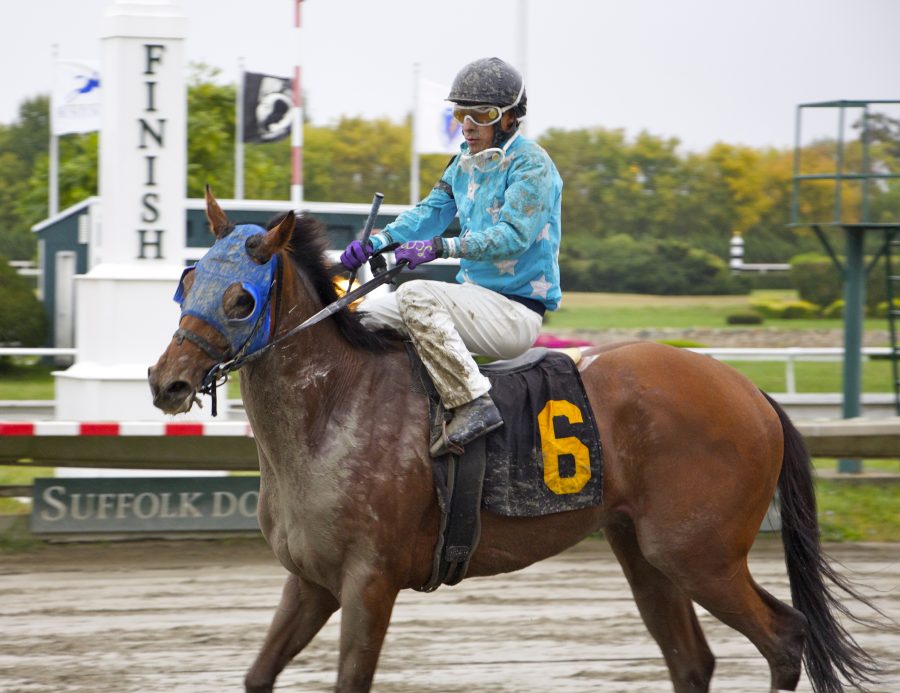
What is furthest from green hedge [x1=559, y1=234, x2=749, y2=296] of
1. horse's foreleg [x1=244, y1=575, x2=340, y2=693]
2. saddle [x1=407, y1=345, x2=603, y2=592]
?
horse's foreleg [x1=244, y1=575, x2=340, y2=693]

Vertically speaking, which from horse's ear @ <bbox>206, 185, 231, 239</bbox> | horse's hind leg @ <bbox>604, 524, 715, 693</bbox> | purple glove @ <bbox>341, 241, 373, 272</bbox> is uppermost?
horse's ear @ <bbox>206, 185, 231, 239</bbox>

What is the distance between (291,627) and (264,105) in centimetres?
1272

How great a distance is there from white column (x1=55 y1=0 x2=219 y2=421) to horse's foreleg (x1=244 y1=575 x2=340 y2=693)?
12.8 feet

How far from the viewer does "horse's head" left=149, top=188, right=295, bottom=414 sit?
392cm

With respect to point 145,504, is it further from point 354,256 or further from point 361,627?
point 361,627

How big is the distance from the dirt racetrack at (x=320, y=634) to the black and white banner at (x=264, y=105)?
9137mm

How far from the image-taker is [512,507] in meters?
4.43

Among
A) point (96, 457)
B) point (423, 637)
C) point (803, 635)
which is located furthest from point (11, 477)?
point (803, 635)

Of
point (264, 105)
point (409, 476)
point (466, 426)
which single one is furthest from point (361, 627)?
point (264, 105)

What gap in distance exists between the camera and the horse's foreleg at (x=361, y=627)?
4109 millimetres

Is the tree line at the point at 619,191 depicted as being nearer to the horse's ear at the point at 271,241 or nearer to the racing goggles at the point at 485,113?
the racing goggles at the point at 485,113

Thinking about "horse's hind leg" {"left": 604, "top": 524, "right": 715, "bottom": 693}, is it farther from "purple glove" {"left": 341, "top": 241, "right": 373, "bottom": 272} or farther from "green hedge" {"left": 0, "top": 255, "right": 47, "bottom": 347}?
"green hedge" {"left": 0, "top": 255, "right": 47, "bottom": 347}

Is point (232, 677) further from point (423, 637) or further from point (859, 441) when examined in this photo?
point (859, 441)

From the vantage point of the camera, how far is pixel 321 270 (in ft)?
14.5
